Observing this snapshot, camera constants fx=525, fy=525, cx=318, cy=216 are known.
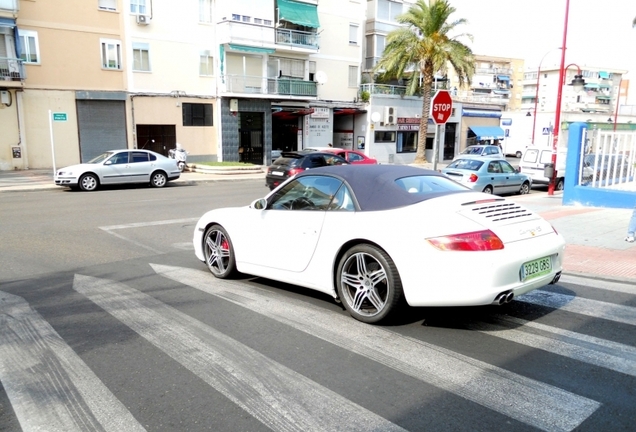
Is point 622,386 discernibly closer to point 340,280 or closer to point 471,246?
point 471,246

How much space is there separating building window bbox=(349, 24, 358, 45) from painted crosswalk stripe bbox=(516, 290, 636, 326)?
36620 millimetres

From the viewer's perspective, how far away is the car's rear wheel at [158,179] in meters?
20.4

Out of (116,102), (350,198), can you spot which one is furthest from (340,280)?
(116,102)

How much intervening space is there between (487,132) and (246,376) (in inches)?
2021

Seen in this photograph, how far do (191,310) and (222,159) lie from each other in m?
28.3

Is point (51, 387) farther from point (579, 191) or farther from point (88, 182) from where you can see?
point (88, 182)

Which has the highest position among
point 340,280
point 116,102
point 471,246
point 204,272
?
point 116,102

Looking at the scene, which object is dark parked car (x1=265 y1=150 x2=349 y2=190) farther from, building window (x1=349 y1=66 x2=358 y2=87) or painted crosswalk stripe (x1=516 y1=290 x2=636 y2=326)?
building window (x1=349 y1=66 x2=358 y2=87)

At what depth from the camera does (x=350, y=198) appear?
17.8 feet

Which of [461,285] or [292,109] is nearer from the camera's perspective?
[461,285]

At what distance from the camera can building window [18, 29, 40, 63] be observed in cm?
2538

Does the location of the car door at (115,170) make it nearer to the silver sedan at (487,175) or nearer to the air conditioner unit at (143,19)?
the silver sedan at (487,175)

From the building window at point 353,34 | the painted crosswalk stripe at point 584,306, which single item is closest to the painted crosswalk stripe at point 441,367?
the painted crosswalk stripe at point 584,306

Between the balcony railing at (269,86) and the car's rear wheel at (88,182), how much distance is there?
49.6 feet
